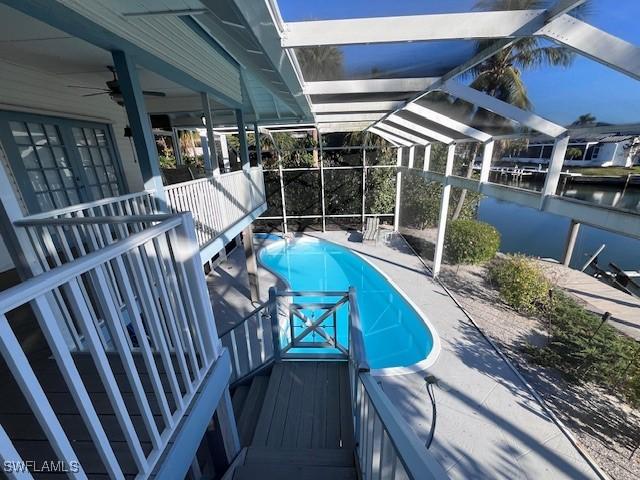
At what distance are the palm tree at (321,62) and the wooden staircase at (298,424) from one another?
3896 mm

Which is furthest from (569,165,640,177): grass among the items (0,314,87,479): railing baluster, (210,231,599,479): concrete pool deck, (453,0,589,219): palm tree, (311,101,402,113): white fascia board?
(0,314,87,479): railing baluster

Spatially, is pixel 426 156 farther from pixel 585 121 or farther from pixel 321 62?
pixel 321 62

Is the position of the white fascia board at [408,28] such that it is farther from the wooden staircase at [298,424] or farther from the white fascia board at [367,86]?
the wooden staircase at [298,424]

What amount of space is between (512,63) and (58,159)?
7056mm

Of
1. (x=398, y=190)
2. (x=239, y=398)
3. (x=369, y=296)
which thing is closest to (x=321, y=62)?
(x=239, y=398)

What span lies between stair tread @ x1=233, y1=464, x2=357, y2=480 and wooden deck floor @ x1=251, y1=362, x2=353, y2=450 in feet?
1.55

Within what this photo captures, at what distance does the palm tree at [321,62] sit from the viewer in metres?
3.07

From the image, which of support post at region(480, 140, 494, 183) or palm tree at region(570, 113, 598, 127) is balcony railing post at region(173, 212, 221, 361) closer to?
palm tree at region(570, 113, 598, 127)

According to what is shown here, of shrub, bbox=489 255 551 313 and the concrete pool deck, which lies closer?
the concrete pool deck

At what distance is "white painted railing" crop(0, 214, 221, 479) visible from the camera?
3.01ft

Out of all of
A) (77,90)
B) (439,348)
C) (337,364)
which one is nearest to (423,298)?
(439,348)

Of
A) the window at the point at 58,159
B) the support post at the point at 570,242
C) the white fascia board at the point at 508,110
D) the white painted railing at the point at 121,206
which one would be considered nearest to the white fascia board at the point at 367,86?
the white fascia board at the point at 508,110

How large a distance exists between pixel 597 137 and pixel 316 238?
30.0 ft

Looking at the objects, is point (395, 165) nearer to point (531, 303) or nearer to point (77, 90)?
point (531, 303)
